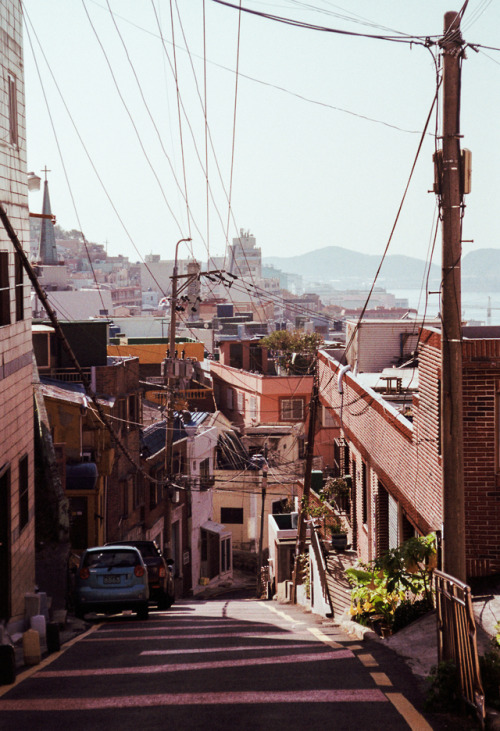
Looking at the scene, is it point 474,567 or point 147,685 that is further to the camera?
point 474,567

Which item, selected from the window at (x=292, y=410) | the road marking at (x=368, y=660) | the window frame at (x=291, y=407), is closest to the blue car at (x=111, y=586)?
the road marking at (x=368, y=660)

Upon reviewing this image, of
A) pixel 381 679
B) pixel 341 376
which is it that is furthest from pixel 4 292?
pixel 341 376

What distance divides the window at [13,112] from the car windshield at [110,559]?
8.44 m

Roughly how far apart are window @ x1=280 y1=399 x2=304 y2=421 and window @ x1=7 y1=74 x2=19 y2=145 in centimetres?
5016

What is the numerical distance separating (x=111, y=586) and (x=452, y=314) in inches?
425

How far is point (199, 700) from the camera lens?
8.90 m

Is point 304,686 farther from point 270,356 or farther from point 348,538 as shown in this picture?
point 270,356

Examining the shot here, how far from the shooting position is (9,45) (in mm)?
17172

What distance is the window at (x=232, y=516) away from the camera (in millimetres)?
53156

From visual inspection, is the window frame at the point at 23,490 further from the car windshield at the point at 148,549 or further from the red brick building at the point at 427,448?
the red brick building at the point at 427,448

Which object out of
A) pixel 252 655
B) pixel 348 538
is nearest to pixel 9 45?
pixel 252 655

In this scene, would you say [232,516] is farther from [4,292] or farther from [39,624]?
[39,624]

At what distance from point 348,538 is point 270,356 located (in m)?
49.3

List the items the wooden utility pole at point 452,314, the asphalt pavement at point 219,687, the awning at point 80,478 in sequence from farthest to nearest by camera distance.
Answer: the awning at point 80,478 < the wooden utility pole at point 452,314 < the asphalt pavement at point 219,687
